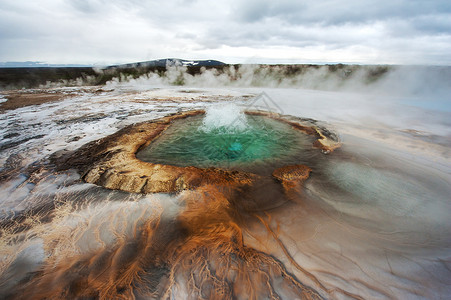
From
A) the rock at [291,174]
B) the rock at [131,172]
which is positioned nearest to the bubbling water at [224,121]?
the rock at [131,172]

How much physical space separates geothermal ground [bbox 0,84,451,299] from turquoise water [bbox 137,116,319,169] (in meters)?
0.11

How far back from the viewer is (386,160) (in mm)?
5211

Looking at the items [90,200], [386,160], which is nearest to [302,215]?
[386,160]

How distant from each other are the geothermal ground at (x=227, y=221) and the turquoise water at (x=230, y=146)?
0.11m

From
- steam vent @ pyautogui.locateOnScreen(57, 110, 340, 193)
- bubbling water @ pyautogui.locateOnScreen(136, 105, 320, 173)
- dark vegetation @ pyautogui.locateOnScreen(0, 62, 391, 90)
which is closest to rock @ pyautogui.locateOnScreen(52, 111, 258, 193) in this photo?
steam vent @ pyautogui.locateOnScreen(57, 110, 340, 193)

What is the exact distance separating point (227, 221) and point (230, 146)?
3.37 meters

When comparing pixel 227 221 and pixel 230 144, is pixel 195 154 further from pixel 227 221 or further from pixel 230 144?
pixel 227 221

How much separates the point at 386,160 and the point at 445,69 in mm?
21581

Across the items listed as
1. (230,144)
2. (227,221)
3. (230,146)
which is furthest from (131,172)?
(230,144)

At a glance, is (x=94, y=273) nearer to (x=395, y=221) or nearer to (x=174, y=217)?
(x=174, y=217)

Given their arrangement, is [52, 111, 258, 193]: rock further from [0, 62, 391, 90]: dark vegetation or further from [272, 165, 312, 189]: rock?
[0, 62, 391, 90]: dark vegetation

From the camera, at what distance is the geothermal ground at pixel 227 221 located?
2.37m

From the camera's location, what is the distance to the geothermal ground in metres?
2.37

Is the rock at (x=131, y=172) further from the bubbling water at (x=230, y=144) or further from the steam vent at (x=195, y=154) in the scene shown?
the bubbling water at (x=230, y=144)
